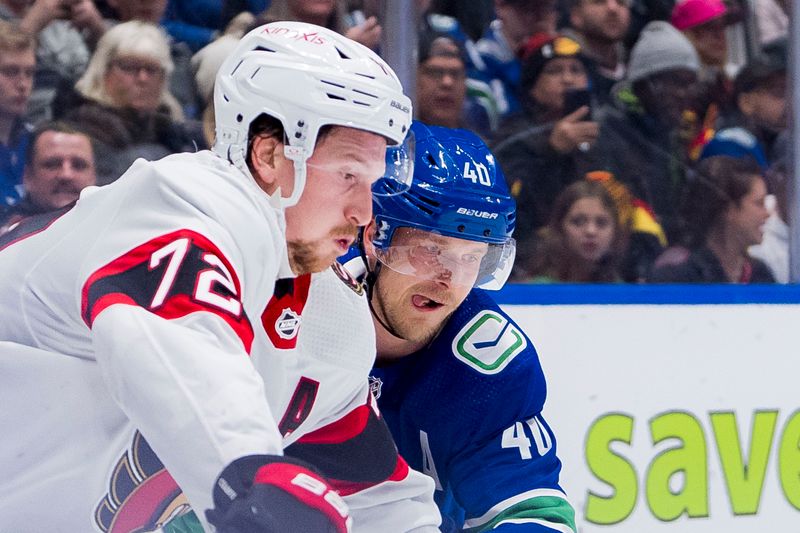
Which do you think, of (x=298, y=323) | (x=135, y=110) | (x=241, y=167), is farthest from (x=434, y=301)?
(x=135, y=110)

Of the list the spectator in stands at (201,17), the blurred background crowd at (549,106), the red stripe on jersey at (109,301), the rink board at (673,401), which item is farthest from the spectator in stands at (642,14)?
the red stripe on jersey at (109,301)

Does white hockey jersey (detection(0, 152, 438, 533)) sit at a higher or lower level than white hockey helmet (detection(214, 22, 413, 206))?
lower

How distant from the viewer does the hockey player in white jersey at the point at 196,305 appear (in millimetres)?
1066

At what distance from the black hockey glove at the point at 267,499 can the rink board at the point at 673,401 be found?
1.55 m

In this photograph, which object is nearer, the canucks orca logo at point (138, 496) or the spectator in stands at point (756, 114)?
the canucks orca logo at point (138, 496)

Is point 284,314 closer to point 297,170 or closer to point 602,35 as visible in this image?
point 297,170

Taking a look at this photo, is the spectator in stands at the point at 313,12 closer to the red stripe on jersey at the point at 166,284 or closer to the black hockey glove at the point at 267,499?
the red stripe on jersey at the point at 166,284

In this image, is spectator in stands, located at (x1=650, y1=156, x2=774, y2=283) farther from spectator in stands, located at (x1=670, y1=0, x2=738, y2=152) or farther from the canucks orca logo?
the canucks orca logo

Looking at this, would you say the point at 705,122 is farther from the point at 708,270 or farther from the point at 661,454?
the point at 661,454

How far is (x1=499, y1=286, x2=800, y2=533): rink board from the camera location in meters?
2.61

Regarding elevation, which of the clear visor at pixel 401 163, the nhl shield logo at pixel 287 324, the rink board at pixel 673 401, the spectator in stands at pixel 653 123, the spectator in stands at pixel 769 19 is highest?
the spectator in stands at pixel 769 19

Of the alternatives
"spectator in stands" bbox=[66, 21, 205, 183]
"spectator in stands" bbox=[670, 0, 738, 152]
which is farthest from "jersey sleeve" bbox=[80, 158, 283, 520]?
"spectator in stands" bbox=[670, 0, 738, 152]

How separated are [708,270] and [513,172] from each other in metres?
0.58

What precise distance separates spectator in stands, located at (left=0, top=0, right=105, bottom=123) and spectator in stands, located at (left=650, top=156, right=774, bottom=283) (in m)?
1.50
